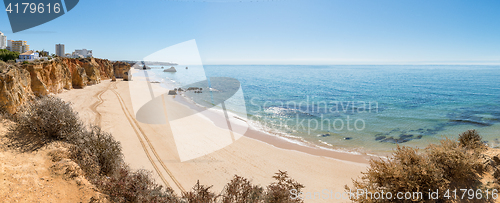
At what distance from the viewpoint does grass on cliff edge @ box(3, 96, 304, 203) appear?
17.2 ft

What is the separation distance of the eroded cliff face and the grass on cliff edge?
2.45m

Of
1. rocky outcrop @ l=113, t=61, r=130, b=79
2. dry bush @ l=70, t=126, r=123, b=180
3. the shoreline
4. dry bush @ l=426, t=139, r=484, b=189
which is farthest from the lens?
rocky outcrop @ l=113, t=61, r=130, b=79

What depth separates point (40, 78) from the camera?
1714 centimetres

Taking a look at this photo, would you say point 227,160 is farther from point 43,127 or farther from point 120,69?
point 120,69

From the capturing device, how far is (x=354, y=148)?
13.4 metres

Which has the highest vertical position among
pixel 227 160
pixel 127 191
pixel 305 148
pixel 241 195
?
pixel 127 191

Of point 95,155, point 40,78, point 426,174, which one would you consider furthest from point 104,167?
point 40,78

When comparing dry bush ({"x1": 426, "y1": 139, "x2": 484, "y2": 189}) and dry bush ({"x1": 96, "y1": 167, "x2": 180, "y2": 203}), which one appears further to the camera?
dry bush ({"x1": 426, "y1": 139, "x2": 484, "y2": 189})

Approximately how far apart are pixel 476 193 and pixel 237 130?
1332 centimetres

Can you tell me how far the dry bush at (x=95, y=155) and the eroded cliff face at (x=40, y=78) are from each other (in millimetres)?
4578

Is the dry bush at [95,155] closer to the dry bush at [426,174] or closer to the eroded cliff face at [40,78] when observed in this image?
the eroded cliff face at [40,78]

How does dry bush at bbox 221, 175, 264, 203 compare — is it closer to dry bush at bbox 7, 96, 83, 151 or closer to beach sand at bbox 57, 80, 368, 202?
beach sand at bbox 57, 80, 368, 202

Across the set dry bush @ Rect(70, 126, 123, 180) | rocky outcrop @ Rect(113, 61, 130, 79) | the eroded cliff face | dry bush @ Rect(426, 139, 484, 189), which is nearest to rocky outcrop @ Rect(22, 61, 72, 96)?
the eroded cliff face

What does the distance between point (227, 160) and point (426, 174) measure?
7.94 metres
